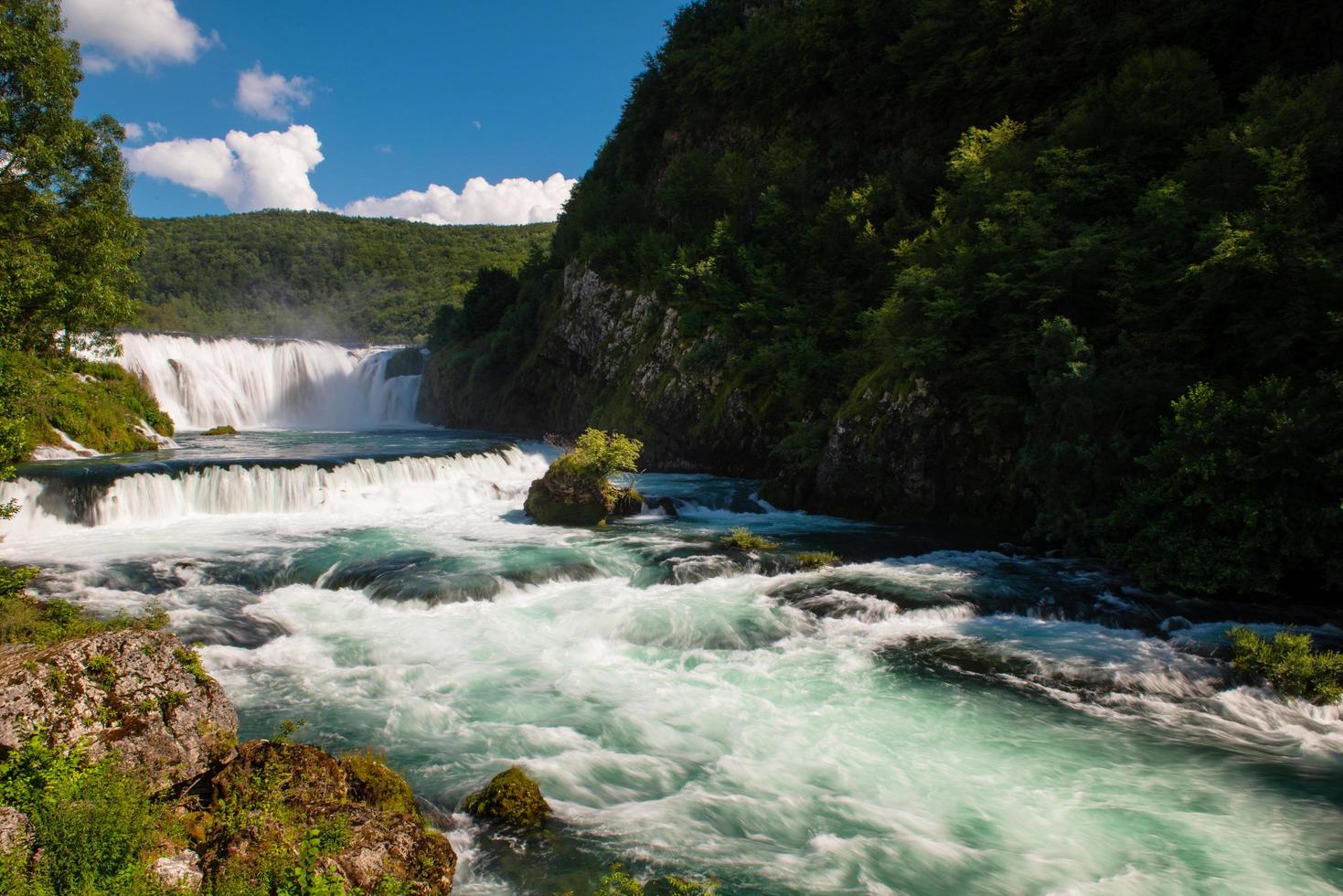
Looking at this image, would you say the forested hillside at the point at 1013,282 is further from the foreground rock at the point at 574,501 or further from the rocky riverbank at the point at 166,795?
the rocky riverbank at the point at 166,795

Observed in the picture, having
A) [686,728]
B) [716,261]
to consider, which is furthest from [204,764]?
[716,261]

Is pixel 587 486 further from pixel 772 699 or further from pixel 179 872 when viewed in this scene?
pixel 179 872

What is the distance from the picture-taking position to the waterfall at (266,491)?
1902 cm

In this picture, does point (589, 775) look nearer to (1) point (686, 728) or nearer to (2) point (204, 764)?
(1) point (686, 728)

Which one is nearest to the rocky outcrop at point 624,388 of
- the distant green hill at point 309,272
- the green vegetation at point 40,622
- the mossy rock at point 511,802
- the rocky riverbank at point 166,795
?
the mossy rock at point 511,802

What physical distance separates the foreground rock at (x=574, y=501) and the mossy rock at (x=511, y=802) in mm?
13404

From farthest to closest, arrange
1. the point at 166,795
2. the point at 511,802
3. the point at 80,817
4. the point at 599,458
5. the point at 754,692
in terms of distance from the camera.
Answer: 1. the point at 599,458
2. the point at 754,692
3. the point at 511,802
4. the point at 166,795
5. the point at 80,817

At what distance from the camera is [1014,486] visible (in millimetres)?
17531

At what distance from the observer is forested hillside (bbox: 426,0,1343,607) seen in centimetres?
1249

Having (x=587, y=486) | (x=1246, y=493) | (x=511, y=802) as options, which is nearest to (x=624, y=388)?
(x=587, y=486)

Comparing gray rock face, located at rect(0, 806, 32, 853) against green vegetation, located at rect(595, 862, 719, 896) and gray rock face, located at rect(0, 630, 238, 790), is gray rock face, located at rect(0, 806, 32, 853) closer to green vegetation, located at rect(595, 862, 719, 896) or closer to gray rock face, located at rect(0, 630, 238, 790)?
gray rock face, located at rect(0, 630, 238, 790)

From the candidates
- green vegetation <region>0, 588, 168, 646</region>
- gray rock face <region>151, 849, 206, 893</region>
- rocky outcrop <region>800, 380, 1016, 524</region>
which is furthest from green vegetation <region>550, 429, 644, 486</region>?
gray rock face <region>151, 849, 206, 893</region>

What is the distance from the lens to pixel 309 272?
111 metres

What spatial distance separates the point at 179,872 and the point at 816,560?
1258 centimetres
